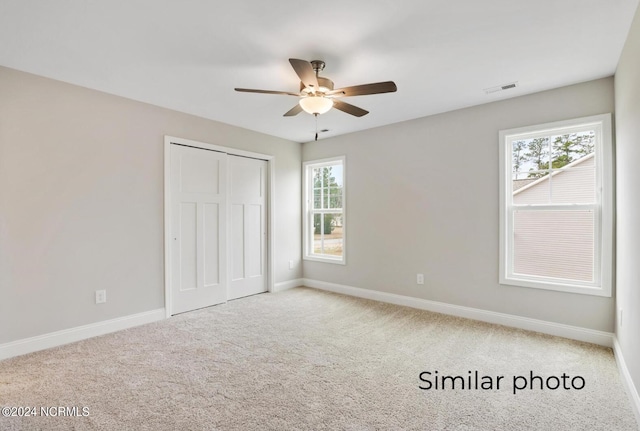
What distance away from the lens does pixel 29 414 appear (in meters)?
2.00

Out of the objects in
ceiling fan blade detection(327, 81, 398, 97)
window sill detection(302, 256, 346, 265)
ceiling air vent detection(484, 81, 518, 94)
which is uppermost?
ceiling air vent detection(484, 81, 518, 94)

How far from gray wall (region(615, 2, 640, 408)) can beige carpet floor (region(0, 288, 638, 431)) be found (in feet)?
1.29

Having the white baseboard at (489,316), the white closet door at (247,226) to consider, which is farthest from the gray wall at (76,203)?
the white baseboard at (489,316)

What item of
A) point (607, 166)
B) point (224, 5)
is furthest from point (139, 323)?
point (607, 166)

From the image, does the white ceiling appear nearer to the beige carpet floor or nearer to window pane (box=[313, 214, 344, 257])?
window pane (box=[313, 214, 344, 257])

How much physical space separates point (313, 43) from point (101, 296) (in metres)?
3.23

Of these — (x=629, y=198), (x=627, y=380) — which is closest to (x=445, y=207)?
(x=629, y=198)

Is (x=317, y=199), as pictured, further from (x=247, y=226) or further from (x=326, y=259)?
(x=247, y=226)

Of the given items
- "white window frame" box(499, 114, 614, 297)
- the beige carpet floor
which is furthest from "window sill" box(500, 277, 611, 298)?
the beige carpet floor

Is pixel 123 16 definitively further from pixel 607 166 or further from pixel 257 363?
pixel 607 166

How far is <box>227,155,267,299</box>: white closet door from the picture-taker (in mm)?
4680

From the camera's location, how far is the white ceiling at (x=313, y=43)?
6.59 feet

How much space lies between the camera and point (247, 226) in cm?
488

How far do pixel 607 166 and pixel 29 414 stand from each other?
4909mm
